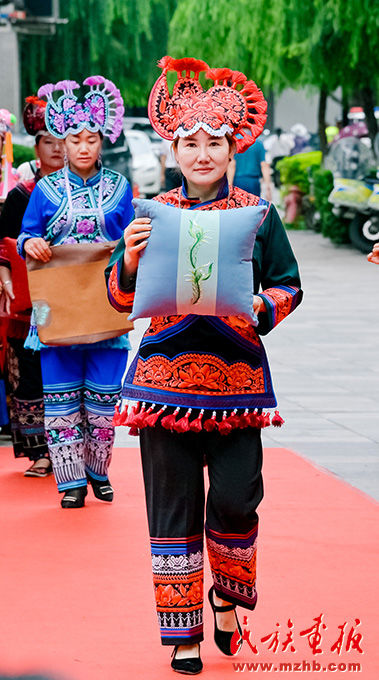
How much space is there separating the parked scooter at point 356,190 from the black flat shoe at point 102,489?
1164 cm

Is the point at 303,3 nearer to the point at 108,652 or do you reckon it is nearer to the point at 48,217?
the point at 48,217

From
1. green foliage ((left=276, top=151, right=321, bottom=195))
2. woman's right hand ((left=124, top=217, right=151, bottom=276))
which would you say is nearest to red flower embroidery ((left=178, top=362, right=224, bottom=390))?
woman's right hand ((left=124, top=217, right=151, bottom=276))

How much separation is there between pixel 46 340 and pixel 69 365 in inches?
7.5

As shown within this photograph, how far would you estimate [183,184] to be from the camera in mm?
3723

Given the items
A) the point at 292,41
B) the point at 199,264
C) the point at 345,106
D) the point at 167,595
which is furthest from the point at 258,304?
the point at 345,106

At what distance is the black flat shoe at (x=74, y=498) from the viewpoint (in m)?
5.72

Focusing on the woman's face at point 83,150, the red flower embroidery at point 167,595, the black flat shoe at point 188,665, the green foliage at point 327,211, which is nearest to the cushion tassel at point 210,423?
the red flower embroidery at point 167,595

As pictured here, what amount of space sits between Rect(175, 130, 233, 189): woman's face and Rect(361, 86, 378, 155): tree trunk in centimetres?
1686

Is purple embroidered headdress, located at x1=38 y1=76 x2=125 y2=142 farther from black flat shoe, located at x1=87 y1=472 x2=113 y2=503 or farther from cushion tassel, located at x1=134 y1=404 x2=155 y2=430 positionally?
cushion tassel, located at x1=134 y1=404 x2=155 y2=430

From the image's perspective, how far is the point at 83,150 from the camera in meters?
5.56

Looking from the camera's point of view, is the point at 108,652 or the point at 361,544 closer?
the point at 108,652

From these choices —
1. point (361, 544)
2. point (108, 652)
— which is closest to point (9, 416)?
point (361, 544)

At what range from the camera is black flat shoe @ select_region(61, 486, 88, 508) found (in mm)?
5723

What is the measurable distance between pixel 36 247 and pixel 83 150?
0.48 metres
